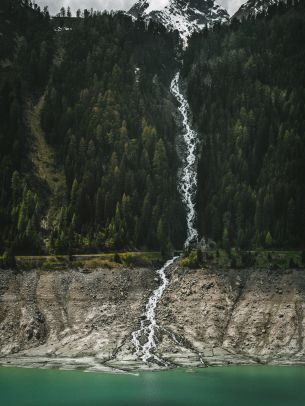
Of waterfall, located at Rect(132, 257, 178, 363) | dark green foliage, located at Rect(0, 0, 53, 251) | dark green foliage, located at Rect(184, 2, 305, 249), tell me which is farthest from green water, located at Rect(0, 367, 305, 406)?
dark green foliage, located at Rect(184, 2, 305, 249)

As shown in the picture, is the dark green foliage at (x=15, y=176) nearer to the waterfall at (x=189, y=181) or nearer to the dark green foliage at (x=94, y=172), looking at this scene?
the dark green foliage at (x=94, y=172)

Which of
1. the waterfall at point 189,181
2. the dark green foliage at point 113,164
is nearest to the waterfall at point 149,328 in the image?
the dark green foliage at point 113,164

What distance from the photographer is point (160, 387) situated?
80.4 m

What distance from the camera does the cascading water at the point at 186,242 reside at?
103688 millimetres

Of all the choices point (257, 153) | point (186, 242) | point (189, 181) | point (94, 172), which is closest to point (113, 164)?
point (94, 172)

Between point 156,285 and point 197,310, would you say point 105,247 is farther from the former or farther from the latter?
point 197,310

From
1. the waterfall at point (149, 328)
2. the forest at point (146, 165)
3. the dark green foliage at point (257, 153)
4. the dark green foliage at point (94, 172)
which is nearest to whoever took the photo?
the waterfall at point (149, 328)

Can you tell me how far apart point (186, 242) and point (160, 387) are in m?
86.5

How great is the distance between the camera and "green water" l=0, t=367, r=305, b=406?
7244cm

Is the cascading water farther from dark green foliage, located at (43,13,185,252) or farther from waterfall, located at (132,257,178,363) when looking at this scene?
dark green foliage, located at (43,13,185,252)

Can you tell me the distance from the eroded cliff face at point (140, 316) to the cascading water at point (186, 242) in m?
1.51

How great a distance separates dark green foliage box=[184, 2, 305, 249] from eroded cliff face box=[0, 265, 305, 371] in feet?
99.1

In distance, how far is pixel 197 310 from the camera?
381 feet

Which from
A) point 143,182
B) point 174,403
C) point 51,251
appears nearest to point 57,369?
point 174,403
